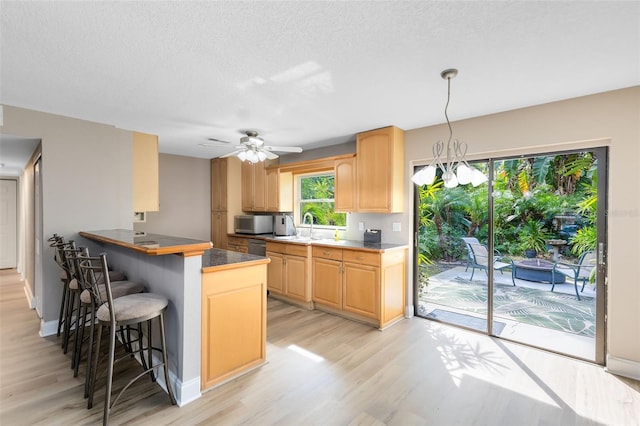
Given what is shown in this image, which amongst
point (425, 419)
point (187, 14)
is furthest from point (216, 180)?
point (425, 419)

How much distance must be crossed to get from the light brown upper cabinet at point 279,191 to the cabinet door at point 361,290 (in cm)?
185

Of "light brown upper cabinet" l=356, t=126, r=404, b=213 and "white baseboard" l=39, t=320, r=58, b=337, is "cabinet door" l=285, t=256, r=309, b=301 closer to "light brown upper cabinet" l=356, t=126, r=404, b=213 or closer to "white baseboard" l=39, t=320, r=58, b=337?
"light brown upper cabinet" l=356, t=126, r=404, b=213

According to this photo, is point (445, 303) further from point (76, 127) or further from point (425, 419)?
point (76, 127)

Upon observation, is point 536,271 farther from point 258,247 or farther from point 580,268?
point 258,247

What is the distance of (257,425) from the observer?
6.09 feet

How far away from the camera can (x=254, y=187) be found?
541 centimetres

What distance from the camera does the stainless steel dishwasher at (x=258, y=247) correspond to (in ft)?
15.2

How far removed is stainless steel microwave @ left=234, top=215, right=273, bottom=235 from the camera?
16.5 ft

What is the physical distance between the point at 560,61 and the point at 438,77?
77cm

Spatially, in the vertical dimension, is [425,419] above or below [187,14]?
below

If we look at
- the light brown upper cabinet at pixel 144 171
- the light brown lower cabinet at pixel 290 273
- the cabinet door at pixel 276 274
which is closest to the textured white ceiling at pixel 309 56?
the light brown upper cabinet at pixel 144 171

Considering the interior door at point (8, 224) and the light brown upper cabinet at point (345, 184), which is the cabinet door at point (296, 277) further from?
the interior door at point (8, 224)

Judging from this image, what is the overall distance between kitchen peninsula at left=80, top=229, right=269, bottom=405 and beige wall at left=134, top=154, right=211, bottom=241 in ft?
→ 9.09

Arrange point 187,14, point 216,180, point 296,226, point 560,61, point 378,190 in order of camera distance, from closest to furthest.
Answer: point 187,14 < point 560,61 < point 378,190 < point 296,226 < point 216,180
